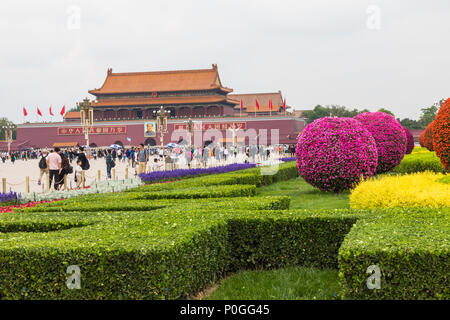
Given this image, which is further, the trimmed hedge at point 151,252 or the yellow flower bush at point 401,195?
the yellow flower bush at point 401,195

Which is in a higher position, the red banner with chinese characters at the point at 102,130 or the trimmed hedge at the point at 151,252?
the red banner with chinese characters at the point at 102,130

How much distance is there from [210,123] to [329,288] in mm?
50596

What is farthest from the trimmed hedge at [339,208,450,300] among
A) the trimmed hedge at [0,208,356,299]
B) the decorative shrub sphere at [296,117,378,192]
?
the decorative shrub sphere at [296,117,378,192]

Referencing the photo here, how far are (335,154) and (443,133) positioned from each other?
88.9 inches

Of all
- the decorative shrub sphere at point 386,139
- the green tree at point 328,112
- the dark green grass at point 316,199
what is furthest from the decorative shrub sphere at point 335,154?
the green tree at point 328,112

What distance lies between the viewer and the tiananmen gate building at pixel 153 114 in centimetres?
5503

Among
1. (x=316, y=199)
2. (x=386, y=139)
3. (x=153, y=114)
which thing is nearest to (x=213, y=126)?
(x=153, y=114)

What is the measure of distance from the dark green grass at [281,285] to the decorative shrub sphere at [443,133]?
6291mm

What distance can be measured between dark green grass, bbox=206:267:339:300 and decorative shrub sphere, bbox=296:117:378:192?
20.2 ft

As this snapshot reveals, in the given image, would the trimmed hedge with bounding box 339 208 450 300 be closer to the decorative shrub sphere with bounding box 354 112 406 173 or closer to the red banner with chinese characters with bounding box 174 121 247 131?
the decorative shrub sphere with bounding box 354 112 406 173

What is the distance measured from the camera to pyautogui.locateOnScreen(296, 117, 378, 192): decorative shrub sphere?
11211 mm

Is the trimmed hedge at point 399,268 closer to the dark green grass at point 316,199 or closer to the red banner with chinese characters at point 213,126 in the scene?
the dark green grass at point 316,199

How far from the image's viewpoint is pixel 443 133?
10.4 meters

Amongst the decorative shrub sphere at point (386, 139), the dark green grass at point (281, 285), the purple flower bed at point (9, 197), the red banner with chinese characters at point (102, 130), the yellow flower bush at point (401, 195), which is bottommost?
the dark green grass at point (281, 285)
